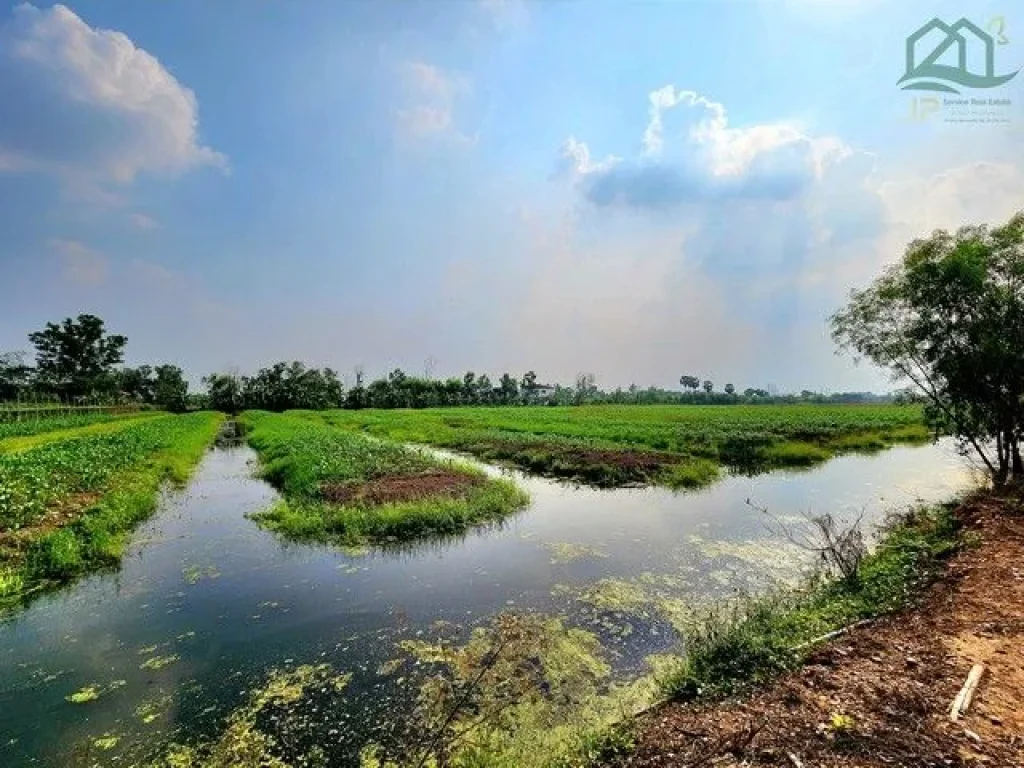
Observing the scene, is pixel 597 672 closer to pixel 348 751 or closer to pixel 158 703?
pixel 348 751

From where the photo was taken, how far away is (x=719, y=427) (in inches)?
1561

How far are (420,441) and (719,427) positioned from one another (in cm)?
2153

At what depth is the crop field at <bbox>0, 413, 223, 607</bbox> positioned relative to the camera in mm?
11023

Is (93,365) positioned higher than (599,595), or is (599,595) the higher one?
(93,365)

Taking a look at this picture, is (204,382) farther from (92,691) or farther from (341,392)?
(92,691)

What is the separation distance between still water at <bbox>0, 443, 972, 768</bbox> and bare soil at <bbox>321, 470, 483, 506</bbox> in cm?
240

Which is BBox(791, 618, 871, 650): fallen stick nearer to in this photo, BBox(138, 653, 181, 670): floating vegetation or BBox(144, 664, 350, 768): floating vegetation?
BBox(144, 664, 350, 768): floating vegetation

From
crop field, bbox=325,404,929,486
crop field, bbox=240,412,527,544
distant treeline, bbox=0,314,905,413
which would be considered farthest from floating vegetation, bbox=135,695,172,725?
distant treeline, bbox=0,314,905,413

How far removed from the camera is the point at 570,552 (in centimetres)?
1266

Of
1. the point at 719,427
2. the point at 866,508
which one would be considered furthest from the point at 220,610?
the point at 719,427

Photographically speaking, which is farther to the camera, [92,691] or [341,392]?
[341,392]

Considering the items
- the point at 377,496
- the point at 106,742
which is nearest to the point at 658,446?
the point at 377,496

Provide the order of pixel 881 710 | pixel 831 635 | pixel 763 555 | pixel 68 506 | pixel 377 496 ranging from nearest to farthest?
1. pixel 881 710
2. pixel 831 635
3. pixel 763 555
4. pixel 68 506
5. pixel 377 496

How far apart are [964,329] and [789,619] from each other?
13631mm
